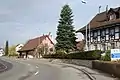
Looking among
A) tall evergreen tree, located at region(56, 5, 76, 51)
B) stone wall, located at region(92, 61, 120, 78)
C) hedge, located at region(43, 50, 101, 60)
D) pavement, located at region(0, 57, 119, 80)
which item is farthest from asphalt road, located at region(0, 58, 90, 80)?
tall evergreen tree, located at region(56, 5, 76, 51)

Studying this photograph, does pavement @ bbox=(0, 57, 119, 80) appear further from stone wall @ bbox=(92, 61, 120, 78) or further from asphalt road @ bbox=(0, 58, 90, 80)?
stone wall @ bbox=(92, 61, 120, 78)

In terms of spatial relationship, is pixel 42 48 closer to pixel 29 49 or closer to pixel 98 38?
pixel 29 49

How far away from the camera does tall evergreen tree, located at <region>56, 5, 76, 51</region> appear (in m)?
65.6

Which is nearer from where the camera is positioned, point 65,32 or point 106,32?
point 106,32

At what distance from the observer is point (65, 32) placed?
217ft

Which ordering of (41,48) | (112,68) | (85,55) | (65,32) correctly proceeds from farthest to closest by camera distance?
1. (41,48)
2. (65,32)
3. (85,55)
4. (112,68)

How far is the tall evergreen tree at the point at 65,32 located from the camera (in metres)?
65.6

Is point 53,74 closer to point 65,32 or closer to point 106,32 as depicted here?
point 106,32

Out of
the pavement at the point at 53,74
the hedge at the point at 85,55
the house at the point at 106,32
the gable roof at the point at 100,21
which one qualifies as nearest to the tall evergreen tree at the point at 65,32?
the hedge at the point at 85,55

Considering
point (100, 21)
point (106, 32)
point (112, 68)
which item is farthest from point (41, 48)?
point (112, 68)

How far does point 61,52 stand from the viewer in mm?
63500

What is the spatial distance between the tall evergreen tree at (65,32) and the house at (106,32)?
5.07m

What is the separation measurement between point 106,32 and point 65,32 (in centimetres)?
1448

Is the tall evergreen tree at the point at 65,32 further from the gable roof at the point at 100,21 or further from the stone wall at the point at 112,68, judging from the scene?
the stone wall at the point at 112,68
